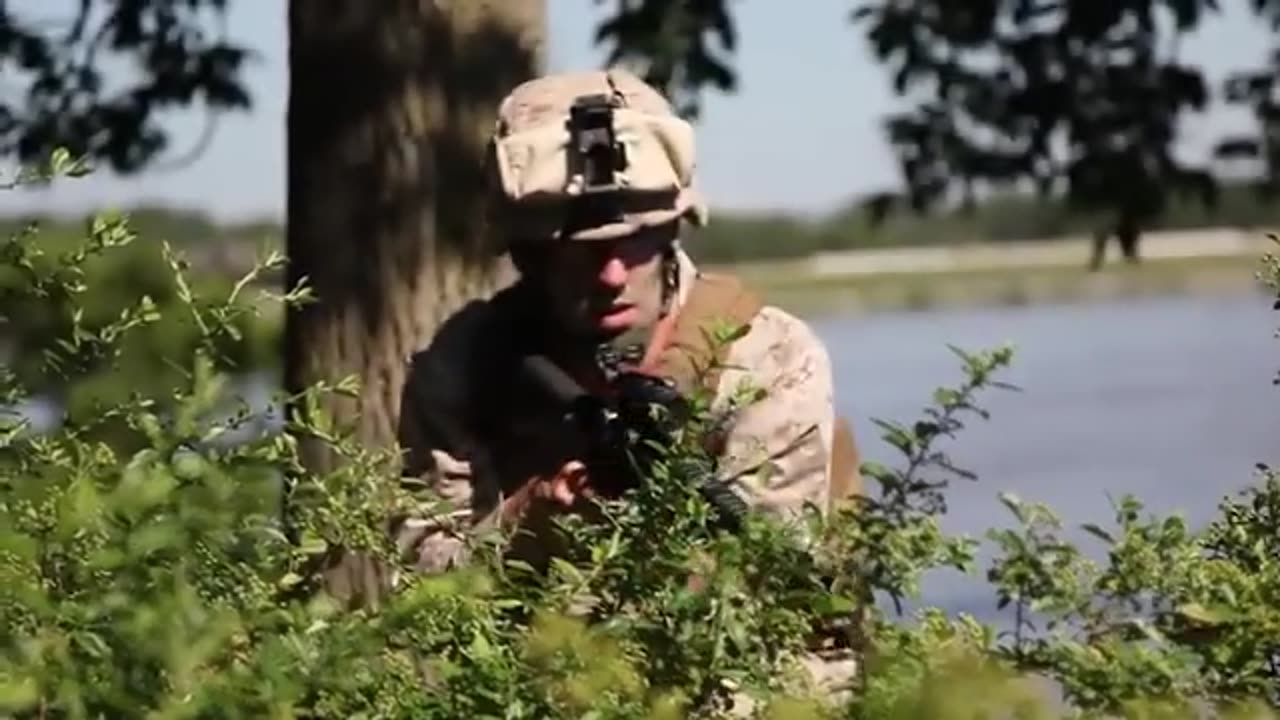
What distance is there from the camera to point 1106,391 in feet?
64.5

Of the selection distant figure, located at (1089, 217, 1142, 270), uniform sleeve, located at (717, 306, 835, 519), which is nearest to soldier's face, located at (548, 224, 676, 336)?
uniform sleeve, located at (717, 306, 835, 519)

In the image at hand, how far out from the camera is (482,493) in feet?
12.7

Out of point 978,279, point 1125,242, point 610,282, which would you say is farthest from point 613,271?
point 978,279

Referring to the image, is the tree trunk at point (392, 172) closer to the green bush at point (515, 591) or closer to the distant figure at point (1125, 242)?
the green bush at point (515, 591)

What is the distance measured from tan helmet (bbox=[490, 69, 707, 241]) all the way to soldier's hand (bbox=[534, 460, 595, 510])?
0.33m

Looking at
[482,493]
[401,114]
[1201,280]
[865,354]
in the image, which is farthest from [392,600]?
[1201,280]

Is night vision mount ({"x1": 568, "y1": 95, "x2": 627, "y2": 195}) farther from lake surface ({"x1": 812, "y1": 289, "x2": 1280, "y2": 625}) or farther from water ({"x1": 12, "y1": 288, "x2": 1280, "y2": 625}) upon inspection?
lake surface ({"x1": 812, "y1": 289, "x2": 1280, "y2": 625})

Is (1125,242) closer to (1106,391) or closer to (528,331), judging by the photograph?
(528,331)

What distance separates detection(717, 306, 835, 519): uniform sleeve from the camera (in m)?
3.48

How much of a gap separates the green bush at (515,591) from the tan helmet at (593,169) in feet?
3.12

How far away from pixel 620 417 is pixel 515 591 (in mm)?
882

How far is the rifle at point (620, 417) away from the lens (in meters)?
2.97

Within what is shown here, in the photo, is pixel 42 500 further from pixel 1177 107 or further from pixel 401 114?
pixel 1177 107

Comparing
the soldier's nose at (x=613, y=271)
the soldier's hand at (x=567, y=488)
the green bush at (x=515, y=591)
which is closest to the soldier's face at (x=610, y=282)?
the soldier's nose at (x=613, y=271)
